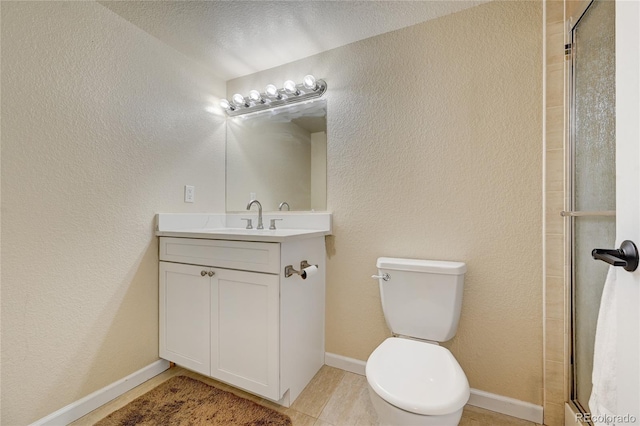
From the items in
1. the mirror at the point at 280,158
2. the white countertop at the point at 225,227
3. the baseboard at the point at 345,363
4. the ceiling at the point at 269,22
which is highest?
the ceiling at the point at 269,22

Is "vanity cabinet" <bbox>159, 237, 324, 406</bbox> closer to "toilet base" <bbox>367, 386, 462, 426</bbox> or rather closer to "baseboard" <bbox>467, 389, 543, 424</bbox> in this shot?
"toilet base" <bbox>367, 386, 462, 426</bbox>

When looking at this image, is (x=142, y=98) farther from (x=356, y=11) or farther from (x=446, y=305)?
(x=446, y=305)

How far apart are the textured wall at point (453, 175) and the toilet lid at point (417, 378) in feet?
1.26

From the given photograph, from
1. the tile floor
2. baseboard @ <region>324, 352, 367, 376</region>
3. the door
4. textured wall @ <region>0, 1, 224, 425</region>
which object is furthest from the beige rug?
the door

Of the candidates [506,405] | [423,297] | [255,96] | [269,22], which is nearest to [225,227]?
[255,96]

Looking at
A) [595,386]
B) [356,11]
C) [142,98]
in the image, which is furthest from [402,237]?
[142,98]

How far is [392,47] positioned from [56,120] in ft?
5.79

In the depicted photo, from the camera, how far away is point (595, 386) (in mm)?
682

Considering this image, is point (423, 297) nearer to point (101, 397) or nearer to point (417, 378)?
point (417, 378)

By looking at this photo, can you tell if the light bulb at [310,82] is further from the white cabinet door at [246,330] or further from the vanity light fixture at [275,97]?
the white cabinet door at [246,330]

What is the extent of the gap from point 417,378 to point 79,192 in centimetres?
174

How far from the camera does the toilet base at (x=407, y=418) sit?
857 mm

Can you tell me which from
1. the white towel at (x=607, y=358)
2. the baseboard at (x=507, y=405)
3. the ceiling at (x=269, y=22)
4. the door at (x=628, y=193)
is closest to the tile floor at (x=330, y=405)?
the baseboard at (x=507, y=405)

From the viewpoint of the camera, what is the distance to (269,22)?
1513 millimetres
